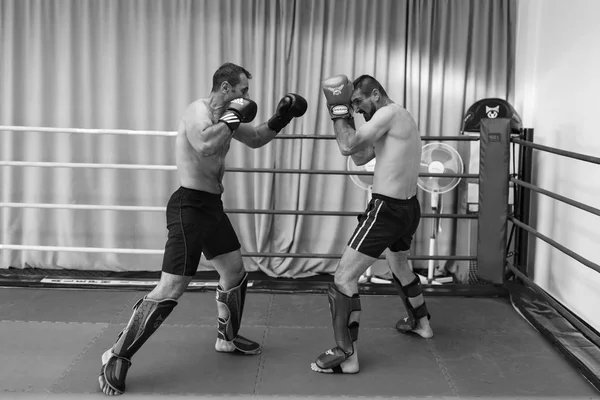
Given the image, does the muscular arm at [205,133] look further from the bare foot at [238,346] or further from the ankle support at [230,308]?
the bare foot at [238,346]

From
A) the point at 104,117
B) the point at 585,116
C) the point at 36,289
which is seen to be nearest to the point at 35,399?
the point at 36,289

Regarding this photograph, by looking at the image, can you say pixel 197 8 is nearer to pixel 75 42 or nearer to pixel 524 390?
pixel 75 42

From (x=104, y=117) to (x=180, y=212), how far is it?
2216 mm

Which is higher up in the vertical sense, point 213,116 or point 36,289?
point 213,116

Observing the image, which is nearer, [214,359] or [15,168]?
[214,359]

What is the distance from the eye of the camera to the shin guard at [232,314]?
3.05 metres

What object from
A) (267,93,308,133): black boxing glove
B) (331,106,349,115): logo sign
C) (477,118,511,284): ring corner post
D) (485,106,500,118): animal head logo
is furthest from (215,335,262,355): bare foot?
(485,106,500,118): animal head logo

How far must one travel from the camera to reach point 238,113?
8.80 ft

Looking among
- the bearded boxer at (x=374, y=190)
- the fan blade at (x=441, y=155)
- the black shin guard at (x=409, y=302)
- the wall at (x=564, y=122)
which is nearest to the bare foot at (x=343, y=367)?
the bearded boxer at (x=374, y=190)

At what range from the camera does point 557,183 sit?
4062 mm

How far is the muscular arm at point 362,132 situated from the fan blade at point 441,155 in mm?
1425

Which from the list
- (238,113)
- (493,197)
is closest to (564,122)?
(493,197)

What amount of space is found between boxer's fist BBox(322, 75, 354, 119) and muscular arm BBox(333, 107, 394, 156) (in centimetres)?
3

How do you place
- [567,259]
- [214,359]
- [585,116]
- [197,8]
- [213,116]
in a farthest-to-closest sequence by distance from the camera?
[197,8] < [567,259] < [585,116] < [214,359] < [213,116]
